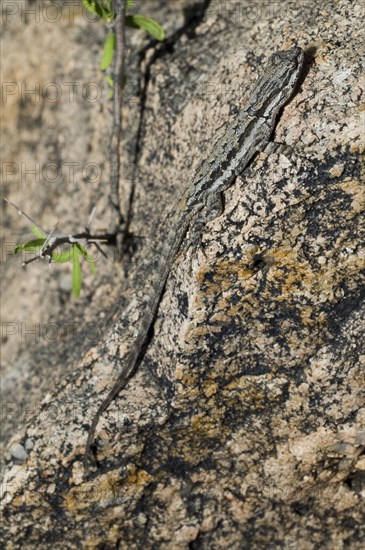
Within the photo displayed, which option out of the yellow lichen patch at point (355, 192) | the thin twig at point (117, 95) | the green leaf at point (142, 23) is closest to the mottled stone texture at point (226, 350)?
the yellow lichen patch at point (355, 192)

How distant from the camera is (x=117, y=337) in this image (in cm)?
423

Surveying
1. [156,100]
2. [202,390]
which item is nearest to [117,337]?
[202,390]

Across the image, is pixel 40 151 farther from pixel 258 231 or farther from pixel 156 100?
pixel 258 231

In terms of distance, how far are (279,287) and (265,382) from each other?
0.61 meters

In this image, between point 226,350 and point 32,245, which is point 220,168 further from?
point 32,245

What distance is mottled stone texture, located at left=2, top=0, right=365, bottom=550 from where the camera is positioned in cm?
360

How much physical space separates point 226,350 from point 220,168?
1.08 metres

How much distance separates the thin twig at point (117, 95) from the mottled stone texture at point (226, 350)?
0.21 m

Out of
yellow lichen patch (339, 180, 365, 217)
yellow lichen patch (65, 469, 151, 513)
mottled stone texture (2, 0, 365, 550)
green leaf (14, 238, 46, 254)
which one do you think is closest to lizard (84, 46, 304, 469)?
mottled stone texture (2, 0, 365, 550)

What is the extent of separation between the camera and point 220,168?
390cm

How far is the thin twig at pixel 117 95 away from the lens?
14.2ft

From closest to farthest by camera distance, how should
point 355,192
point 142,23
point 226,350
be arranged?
point 355,192, point 226,350, point 142,23

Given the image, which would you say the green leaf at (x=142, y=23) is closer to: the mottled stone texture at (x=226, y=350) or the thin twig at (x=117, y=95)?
the thin twig at (x=117, y=95)

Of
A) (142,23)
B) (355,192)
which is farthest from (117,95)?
(355,192)
